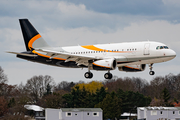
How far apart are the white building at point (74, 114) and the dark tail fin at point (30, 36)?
42.6 metres

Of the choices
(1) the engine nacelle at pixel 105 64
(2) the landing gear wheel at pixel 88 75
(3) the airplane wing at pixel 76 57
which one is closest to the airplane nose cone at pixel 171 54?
(1) the engine nacelle at pixel 105 64

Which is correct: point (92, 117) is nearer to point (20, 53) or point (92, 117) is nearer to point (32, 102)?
point (32, 102)

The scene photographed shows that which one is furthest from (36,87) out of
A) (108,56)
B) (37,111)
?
(108,56)

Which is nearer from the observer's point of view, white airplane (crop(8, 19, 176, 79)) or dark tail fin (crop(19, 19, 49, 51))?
white airplane (crop(8, 19, 176, 79))

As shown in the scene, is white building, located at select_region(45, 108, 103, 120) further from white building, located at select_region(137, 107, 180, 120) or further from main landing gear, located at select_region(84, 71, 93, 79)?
main landing gear, located at select_region(84, 71, 93, 79)

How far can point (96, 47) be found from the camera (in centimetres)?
6041

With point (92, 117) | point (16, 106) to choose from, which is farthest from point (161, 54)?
point (16, 106)

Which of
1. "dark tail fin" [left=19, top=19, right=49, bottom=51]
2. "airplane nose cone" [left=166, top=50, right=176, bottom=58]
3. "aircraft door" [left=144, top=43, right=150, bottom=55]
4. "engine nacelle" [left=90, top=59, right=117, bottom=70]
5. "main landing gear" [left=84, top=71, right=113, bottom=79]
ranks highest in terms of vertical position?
"dark tail fin" [left=19, top=19, right=49, bottom=51]

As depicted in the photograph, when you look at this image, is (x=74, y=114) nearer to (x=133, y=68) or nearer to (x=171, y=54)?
(x=133, y=68)

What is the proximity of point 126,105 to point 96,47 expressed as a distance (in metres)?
78.0

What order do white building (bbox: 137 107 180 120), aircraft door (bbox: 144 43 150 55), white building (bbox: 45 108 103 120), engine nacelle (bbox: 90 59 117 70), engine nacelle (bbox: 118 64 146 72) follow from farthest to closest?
white building (bbox: 137 107 180 120)
white building (bbox: 45 108 103 120)
engine nacelle (bbox: 118 64 146 72)
engine nacelle (bbox: 90 59 117 70)
aircraft door (bbox: 144 43 150 55)

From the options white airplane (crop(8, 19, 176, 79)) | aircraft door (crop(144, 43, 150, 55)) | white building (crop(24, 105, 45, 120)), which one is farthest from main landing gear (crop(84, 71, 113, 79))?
white building (crop(24, 105, 45, 120))

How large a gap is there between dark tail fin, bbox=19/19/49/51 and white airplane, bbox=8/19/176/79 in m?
2.82

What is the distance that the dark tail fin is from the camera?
6800cm
